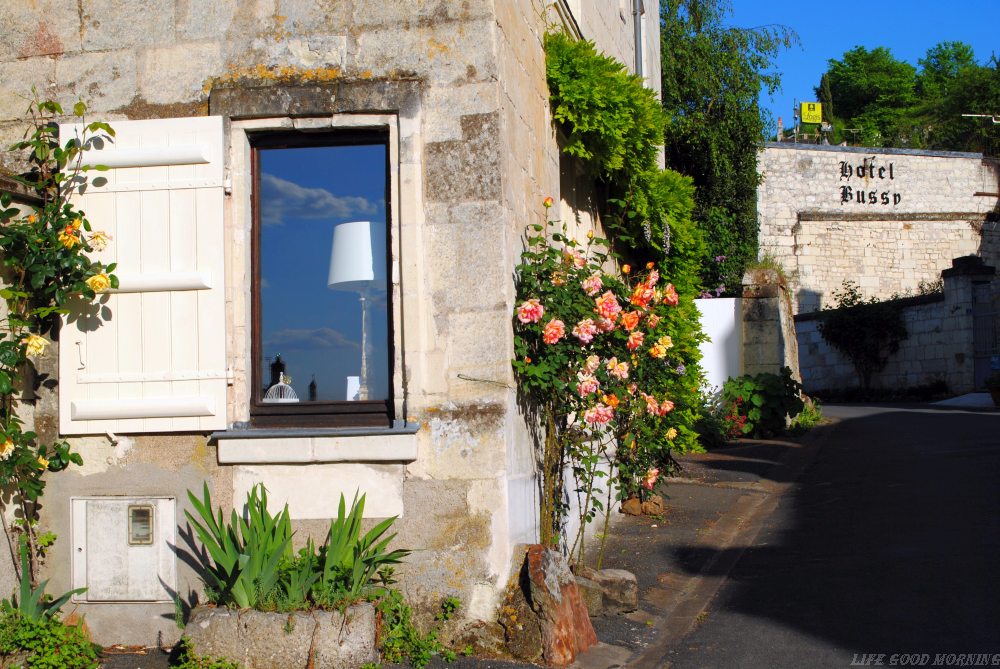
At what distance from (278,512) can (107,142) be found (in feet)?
6.83

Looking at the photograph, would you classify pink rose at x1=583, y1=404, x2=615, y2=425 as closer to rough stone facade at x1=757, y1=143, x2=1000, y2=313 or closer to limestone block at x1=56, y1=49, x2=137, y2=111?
limestone block at x1=56, y1=49, x2=137, y2=111

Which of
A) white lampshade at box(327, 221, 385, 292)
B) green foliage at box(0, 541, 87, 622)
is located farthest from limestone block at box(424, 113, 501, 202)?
green foliage at box(0, 541, 87, 622)

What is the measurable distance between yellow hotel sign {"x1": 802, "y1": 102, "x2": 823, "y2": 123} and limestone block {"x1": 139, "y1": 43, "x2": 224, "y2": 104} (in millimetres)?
40404

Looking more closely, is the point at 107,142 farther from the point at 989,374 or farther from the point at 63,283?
the point at 989,374

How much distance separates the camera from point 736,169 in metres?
23.2

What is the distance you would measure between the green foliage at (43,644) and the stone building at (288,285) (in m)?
0.37

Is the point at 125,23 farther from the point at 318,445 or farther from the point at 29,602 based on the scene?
the point at 29,602

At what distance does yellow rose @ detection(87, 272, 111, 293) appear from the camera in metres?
4.84

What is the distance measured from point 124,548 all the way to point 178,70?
2433 mm

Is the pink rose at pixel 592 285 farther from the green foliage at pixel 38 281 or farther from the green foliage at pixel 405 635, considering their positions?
the green foliage at pixel 38 281

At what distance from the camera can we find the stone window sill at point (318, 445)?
4797mm

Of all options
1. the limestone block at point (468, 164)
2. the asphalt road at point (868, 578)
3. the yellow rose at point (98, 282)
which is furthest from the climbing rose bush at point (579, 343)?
the yellow rose at point (98, 282)

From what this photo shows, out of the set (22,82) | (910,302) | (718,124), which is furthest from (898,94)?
(22,82)

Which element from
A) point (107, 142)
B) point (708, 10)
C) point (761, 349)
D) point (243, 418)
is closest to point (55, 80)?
point (107, 142)
